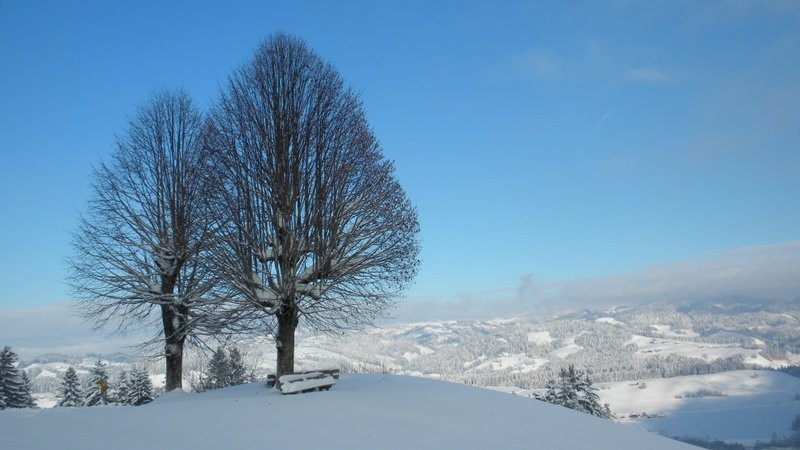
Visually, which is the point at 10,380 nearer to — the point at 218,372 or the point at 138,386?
the point at 138,386

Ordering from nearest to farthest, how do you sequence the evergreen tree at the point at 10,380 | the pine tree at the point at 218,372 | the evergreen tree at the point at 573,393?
the evergreen tree at the point at 10,380, the evergreen tree at the point at 573,393, the pine tree at the point at 218,372

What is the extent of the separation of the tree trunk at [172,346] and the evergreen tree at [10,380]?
19.4 meters

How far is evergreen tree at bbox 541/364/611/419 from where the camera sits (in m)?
34.3

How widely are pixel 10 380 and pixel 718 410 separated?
20154 cm

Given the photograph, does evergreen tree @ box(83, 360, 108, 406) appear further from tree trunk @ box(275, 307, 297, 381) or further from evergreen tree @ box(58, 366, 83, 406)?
tree trunk @ box(275, 307, 297, 381)

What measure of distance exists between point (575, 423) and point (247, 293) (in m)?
9.68

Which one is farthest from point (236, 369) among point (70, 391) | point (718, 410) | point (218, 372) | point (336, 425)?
point (718, 410)

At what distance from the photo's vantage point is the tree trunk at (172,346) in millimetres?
18625

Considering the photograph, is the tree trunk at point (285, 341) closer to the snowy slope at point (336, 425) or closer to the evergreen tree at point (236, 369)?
the snowy slope at point (336, 425)

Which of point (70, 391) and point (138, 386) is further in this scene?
point (138, 386)

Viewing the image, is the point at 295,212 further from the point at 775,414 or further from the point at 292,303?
the point at 775,414

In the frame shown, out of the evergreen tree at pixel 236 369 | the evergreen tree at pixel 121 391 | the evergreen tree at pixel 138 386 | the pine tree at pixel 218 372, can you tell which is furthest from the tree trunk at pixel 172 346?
the evergreen tree at pixel 236 369

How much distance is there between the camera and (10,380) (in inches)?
1192

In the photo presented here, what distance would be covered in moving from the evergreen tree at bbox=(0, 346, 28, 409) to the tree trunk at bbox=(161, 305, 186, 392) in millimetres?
19362
